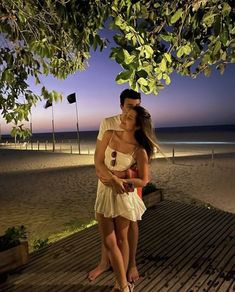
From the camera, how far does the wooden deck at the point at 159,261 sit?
143 inches

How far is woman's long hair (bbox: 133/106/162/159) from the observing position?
3.08 m

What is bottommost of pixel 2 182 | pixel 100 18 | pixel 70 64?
pixel 2 182

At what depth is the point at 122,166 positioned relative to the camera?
312 cm

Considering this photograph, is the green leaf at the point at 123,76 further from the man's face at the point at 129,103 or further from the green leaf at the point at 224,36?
the man's face at the point at 129,103

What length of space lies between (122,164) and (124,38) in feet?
3.98

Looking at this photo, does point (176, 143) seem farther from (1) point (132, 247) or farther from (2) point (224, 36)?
(2) point (224, 36)

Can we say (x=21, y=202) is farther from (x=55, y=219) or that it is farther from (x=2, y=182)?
(x=2, y=182)

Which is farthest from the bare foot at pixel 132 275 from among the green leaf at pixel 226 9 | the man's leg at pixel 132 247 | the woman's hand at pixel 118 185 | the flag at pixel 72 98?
the flag at pixel 72 98

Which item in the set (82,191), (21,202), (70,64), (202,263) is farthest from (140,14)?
(82,191)

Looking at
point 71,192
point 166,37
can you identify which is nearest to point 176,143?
point 71,192

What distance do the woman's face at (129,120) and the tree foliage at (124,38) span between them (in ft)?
1.76

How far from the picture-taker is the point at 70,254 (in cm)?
457

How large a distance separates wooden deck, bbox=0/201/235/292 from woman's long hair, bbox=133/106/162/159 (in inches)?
59.0

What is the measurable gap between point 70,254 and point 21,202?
23.2ft
